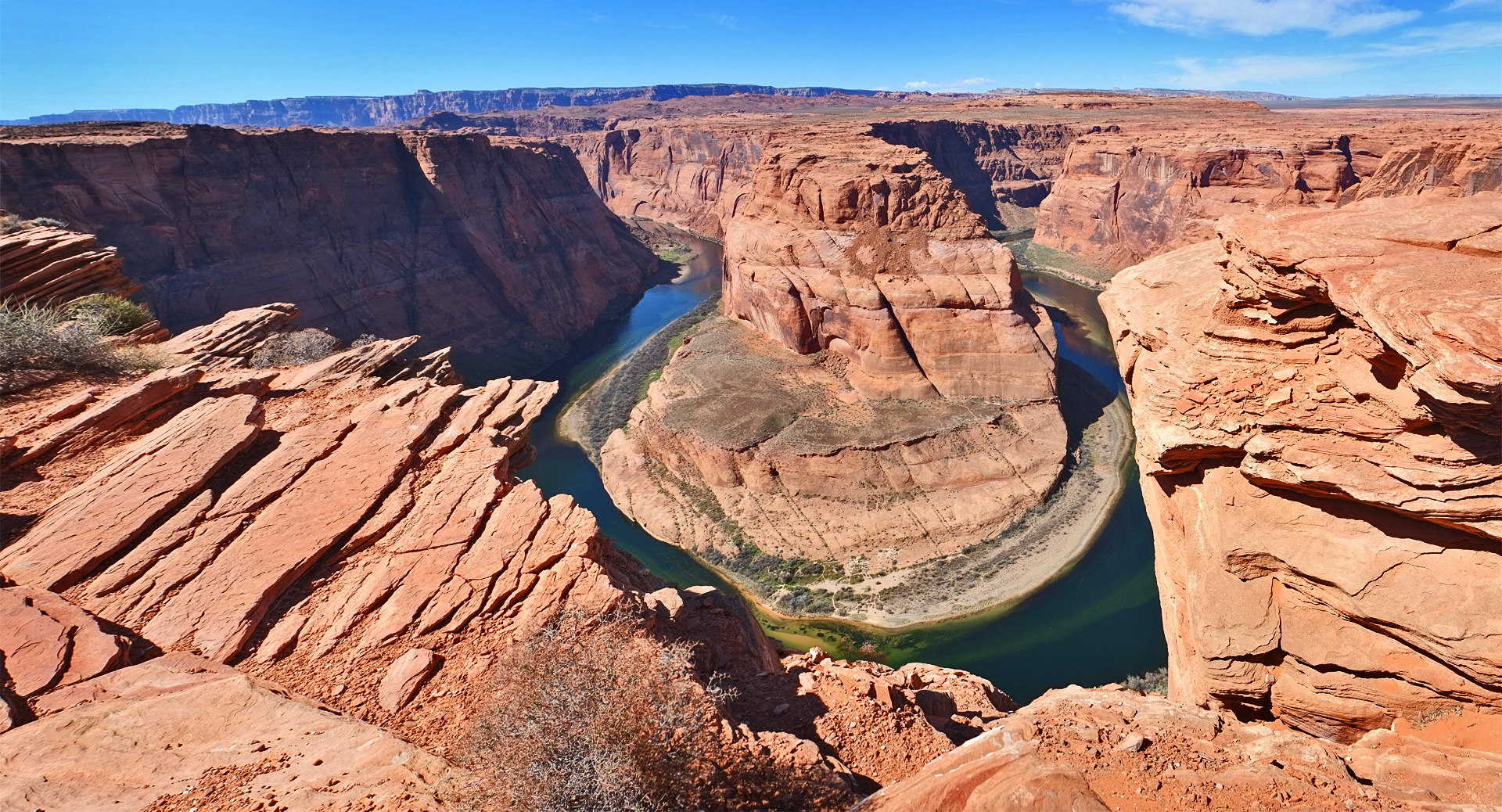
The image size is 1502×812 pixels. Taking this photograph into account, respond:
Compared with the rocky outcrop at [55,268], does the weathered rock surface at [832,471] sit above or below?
below

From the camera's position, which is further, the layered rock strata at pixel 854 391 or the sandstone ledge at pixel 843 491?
the layered rock strata at pixel 854 391

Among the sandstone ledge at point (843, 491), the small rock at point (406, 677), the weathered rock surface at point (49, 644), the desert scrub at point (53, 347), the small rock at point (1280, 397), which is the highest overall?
the desert scrub at point (53, 347)

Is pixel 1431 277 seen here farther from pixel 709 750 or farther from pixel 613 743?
pixel 613 743

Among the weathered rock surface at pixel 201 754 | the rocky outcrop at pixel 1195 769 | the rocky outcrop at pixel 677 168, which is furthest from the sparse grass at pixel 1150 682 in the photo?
the rocky outcrop at pixel 677 168

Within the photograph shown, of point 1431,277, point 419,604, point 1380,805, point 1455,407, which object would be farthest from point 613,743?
point 1431,277

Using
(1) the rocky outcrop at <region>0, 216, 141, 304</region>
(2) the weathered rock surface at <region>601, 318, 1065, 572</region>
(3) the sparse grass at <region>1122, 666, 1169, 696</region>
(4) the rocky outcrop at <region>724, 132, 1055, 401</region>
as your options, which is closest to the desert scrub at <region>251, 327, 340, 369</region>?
(1) the rocky outcrop at <region>0, 216, 141, 304</region>

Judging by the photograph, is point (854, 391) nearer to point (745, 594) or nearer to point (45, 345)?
point (745, 594)

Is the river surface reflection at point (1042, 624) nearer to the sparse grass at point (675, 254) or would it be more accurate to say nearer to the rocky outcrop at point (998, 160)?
the sparse grass at point (675, 254)
